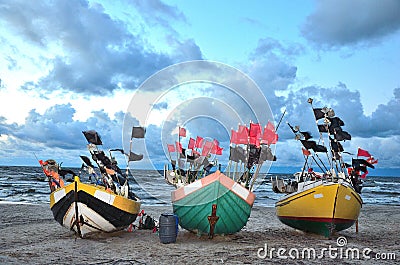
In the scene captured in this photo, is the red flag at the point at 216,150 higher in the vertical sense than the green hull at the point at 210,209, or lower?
higher

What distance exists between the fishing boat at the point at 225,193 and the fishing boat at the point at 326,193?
1.49 meters

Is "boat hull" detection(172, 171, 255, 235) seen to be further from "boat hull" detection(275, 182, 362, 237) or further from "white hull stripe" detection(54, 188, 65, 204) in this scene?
"white hull stripe" detection(54, 188, 65, 204)

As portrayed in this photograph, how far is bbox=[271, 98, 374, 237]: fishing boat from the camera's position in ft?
36.9

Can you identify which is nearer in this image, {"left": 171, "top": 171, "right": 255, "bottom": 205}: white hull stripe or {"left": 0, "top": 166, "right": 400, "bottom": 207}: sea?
{"left": 171, "top": 171, "right": 255, "bottom": 205}: white hull stripe

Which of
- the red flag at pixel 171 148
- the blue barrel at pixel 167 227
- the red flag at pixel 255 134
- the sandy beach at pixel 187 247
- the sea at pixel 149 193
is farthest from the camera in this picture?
the sea at pixel 149 193

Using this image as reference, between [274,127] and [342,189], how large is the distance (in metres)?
2.61

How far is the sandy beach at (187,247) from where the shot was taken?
8.70 m

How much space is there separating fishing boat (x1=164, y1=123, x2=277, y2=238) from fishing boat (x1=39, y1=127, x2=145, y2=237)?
154cm

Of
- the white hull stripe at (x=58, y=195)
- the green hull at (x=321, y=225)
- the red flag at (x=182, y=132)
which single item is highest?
the red flag at (x=182, y=132)

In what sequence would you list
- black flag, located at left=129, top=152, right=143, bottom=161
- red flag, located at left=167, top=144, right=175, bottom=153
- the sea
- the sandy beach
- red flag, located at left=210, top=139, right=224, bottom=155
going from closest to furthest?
the sandy beach, black flag, located at left=129, top=152, right=143, bottom=161, red flag, located at left=210, top=139, right=224, bottom=155, red flag, located at left=167, top=144, right=175, bottom=153, the sea

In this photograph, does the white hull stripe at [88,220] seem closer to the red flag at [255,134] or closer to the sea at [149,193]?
the sea at [149,193]

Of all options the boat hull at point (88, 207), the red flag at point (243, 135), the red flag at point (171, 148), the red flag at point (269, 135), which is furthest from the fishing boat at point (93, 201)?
the red flag at point (269, 135)

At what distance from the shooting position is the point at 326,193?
36.8 feet

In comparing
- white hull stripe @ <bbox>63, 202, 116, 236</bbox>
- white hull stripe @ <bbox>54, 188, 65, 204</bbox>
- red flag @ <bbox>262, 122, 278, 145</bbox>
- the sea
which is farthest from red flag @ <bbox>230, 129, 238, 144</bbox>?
white hull stripe @ <bbox>54, 188, 65, 204</bbox>
